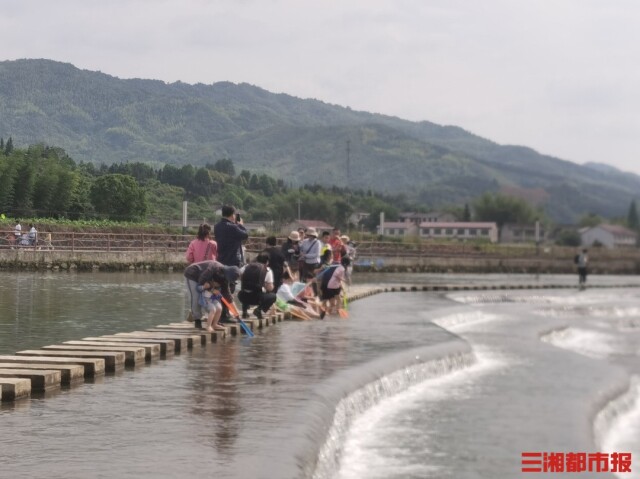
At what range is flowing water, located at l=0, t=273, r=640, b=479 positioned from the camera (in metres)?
8.00

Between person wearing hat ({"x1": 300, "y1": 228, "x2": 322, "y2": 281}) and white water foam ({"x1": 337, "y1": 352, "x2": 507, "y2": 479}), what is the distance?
21.9 feet

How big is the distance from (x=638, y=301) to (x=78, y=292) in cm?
2358

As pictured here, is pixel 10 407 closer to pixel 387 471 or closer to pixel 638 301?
pixel 387 471

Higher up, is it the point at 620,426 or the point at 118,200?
the point at 118,200

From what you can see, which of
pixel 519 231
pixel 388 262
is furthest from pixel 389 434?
pixel 519 231

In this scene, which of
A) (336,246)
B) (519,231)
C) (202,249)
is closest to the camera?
(202,249)

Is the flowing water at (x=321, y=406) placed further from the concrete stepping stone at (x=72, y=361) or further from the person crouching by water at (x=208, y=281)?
the person crouching by water at (x=208, y=281)

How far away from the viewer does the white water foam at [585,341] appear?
24688 mm

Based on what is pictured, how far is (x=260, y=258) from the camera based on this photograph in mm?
18172

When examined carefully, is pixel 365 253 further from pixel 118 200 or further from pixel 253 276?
pixel 253 276

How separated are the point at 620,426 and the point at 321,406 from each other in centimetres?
580

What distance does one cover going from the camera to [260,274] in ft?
59.3

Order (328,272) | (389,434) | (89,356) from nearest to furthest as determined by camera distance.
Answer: (389,434), (89,356), (328,272)

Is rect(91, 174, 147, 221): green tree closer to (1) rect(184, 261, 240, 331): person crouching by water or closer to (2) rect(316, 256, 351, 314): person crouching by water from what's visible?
(2) rect(316, 256, 351, 314): person crouching by water
